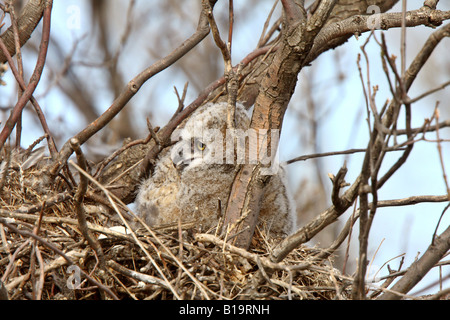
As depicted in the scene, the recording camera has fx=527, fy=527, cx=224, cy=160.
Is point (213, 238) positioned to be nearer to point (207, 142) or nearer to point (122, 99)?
point (207, 142)

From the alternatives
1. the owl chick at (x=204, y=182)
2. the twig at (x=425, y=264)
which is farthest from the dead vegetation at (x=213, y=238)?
the owl chick at (x=204, y=182)

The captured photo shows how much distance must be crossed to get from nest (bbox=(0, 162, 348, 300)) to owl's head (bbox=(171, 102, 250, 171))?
59 centimetres

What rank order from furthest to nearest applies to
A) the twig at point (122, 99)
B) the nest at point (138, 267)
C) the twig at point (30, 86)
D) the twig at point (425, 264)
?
1. the twig at point (122, 99)
2. the twig at point (30, 86)
3. the nest at point (138, 267)
4. the twig at point (425, 264)

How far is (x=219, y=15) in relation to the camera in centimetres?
768

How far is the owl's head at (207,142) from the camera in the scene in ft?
10.6

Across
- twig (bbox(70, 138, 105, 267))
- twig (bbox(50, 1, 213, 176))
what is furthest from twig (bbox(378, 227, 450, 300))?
twig (bbox(50, 1, 213, 176))

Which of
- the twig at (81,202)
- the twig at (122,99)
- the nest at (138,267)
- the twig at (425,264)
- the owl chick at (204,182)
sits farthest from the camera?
the owl chick at (204,182)

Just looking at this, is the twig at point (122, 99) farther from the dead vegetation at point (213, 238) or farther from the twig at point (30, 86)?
the twig at point (30, 86)

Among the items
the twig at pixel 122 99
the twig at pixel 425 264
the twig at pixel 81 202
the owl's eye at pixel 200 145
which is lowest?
the twig at pixel 425 264

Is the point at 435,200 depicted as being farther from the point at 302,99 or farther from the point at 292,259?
the point at 302,99

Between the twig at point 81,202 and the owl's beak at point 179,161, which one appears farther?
the owl's beak at point 179,161

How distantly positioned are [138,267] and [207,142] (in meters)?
0.95

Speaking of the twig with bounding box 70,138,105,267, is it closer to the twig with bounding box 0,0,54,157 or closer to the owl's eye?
the twig with bounding box 0,0,54,157

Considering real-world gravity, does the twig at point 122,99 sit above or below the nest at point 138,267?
above
